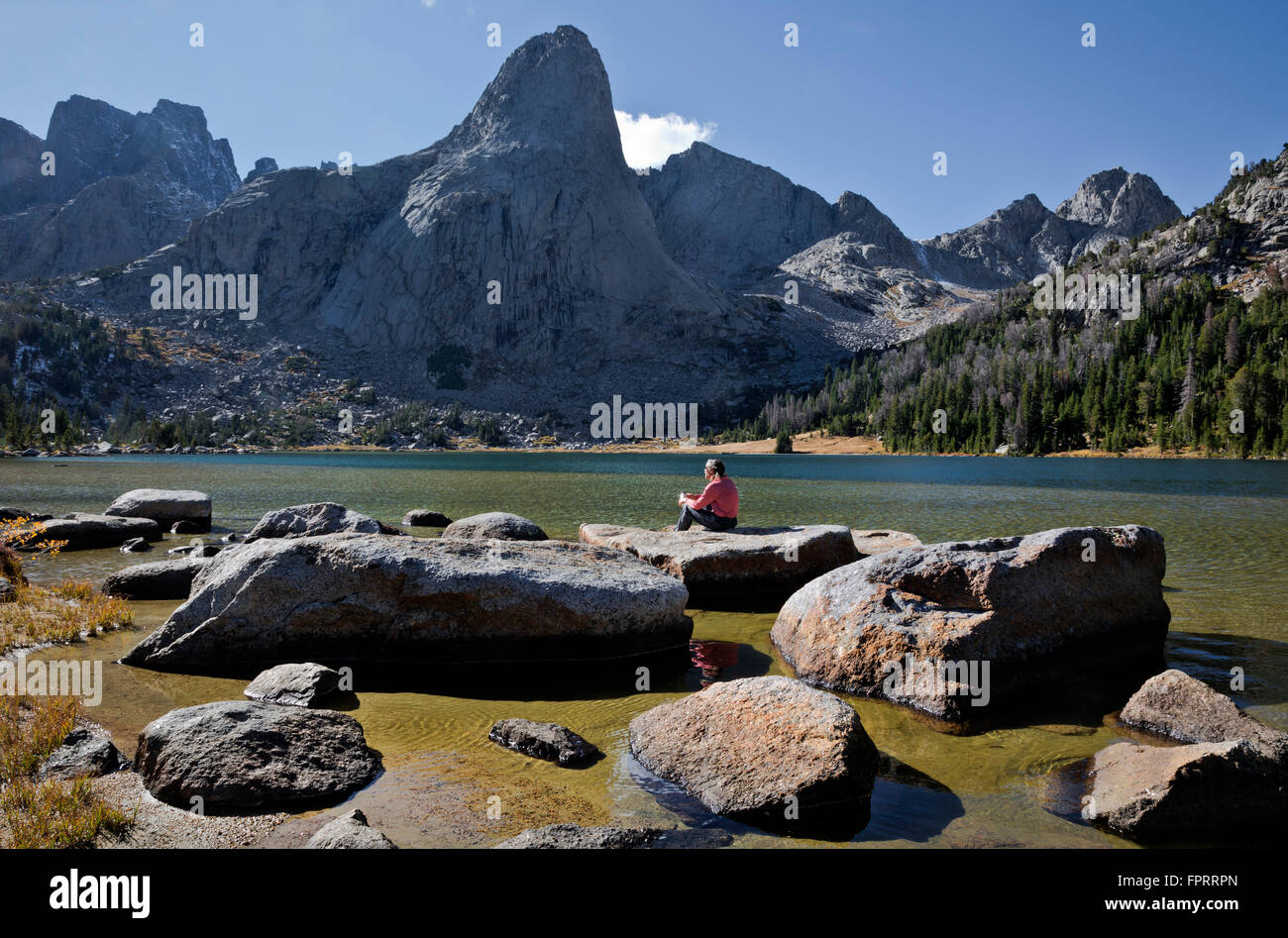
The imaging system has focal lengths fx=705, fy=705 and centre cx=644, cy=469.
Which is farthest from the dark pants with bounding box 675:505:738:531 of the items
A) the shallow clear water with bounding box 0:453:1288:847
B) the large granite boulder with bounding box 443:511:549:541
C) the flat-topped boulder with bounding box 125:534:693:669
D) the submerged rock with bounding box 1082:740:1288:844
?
the submerged rock with bounding box 1082:740:1288:844

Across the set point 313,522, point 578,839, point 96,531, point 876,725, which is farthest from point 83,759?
point 96,531

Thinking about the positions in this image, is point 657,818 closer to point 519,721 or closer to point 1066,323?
point 519,721

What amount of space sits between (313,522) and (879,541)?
16924mm

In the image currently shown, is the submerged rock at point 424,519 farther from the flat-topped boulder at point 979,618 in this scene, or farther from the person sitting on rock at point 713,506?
the flat-topped boulder at point 979,618

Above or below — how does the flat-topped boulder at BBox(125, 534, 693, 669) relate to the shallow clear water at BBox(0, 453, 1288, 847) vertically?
above

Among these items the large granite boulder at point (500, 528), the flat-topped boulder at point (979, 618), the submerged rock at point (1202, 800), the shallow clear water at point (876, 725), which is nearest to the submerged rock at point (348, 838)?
the shallow clear water at point (876, 725)

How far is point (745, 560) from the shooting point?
16156 mm

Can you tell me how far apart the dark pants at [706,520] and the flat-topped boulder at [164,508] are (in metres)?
20.6

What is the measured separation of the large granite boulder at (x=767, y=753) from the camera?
6453 mm

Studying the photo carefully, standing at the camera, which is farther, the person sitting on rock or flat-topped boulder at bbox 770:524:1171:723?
the person sitting on rock

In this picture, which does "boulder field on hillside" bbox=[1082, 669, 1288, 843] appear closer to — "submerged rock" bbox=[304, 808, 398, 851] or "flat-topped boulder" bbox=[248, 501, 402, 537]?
"submerged rock" bbox=[304, 808, 398, 851]

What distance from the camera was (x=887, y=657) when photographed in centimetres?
979

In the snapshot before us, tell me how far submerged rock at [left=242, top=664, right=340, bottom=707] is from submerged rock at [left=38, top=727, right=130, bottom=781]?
2028 mm

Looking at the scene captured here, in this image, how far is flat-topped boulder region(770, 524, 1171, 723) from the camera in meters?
9.42
